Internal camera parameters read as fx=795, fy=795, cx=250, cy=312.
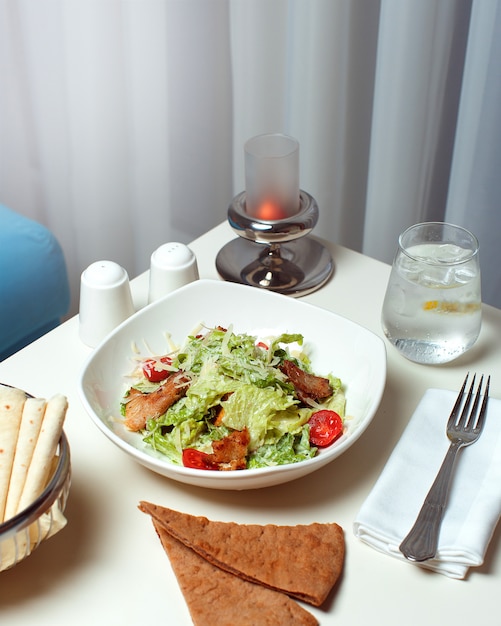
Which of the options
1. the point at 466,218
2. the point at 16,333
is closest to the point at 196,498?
the point at 16,333

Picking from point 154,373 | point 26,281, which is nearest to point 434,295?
point 154,373

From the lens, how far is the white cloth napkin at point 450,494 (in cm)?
91

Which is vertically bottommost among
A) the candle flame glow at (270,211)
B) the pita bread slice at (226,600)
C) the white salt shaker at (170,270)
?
the pita bread slice at (226,600)

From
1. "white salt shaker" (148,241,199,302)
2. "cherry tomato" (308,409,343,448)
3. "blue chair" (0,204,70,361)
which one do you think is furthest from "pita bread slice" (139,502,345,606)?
"blue chair" (0,204,70,361)

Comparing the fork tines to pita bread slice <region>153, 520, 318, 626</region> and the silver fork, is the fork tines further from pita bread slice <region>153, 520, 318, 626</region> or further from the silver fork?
pita bread slice <region>153, 520, 318, 626</region>

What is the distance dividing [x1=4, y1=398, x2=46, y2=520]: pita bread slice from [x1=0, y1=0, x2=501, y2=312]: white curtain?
1.25m

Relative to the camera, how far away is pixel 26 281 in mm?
1678

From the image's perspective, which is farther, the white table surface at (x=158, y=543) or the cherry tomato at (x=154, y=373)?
the cherry tomato at (x=154, y=373)

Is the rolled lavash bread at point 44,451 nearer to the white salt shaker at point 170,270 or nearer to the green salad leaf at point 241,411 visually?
the green salad leaf at point 241,411

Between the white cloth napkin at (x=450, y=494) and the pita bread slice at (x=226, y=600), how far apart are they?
144 mm

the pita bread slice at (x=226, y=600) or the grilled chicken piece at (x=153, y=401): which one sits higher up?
the grilled chicken piece at (x=153, y=401)

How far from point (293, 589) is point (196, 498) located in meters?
0.20

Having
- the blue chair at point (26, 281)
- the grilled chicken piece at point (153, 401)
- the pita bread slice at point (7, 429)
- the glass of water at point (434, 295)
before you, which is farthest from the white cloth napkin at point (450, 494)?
the blue chair at point (26, 281)

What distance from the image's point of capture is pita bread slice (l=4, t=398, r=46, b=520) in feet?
2.76
